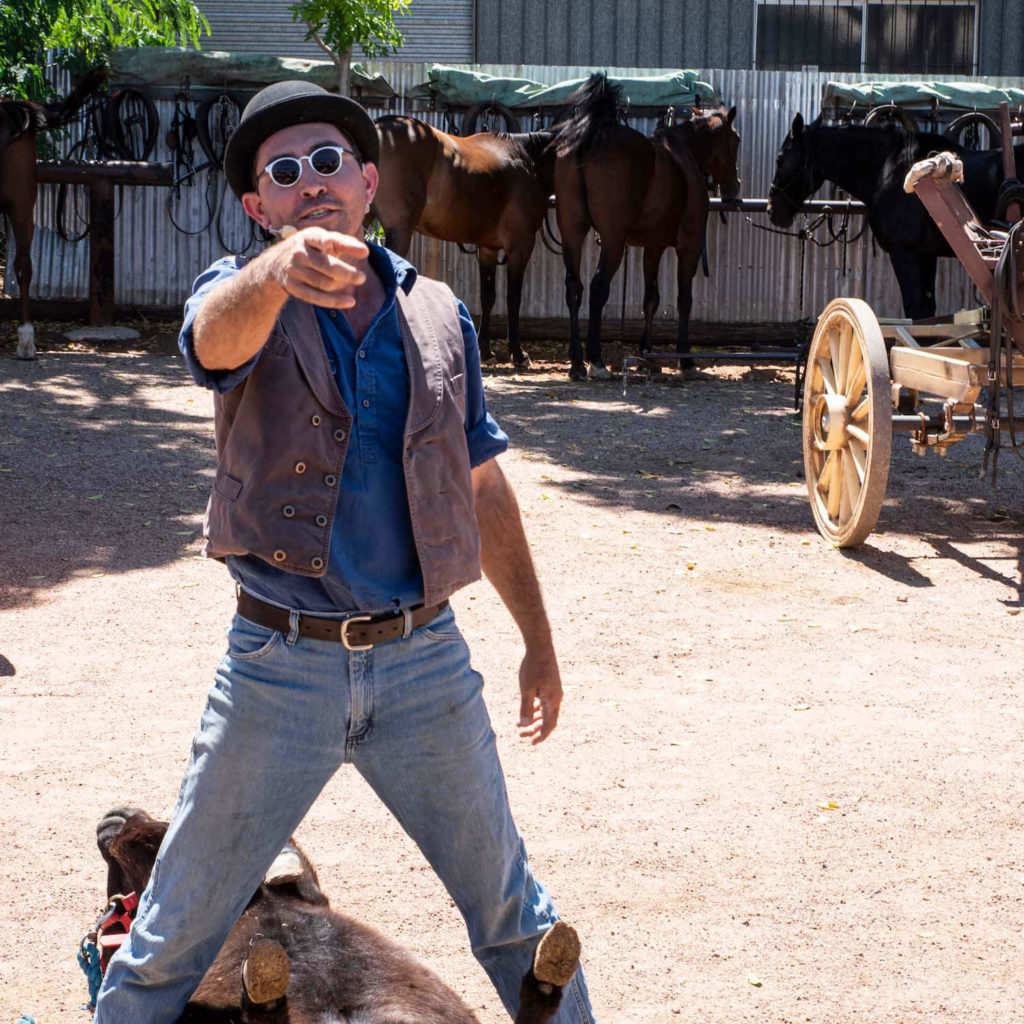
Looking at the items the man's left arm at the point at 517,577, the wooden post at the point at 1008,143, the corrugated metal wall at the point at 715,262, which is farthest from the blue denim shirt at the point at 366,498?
the corrugated metal wall at the point at 715,262

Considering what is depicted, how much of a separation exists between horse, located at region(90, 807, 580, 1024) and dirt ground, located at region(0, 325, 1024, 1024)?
77cm

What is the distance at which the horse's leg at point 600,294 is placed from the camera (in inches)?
534

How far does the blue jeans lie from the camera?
2.24 metres

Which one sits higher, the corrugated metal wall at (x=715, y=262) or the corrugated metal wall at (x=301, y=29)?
the corrugated metal wall at (x=301, y=29)

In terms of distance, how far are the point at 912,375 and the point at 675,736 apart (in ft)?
10.4

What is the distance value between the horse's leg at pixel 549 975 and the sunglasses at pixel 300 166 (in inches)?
47.8

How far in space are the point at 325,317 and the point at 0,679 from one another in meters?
3.46

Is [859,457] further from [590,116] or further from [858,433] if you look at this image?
[590,116]

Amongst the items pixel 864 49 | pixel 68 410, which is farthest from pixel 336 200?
pixel 864 49

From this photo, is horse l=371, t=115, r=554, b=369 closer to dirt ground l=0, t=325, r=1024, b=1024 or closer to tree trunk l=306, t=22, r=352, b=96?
tree trunk l=306, t=22, r=352, b=96

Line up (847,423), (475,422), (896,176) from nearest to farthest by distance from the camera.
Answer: (475,422) < (847,423) < (896,176)

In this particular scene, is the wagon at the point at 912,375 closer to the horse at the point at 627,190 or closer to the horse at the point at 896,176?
the horse at the point at 896,176

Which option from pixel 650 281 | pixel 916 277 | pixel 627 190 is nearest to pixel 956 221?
pixel 916 277

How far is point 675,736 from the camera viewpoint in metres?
4.87
